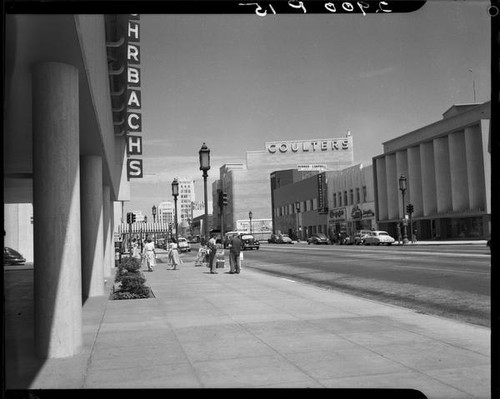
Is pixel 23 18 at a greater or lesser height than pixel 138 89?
lesser

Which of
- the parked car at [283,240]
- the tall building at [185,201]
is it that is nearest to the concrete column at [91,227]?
the parked car at [283,240]

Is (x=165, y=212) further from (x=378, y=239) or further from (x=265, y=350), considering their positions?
(x=265, y=350)

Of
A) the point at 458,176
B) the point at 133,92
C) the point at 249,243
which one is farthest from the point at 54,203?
the point at 458,176

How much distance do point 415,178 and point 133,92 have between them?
44.7 m

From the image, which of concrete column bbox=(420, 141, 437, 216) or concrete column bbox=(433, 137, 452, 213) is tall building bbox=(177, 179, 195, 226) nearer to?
concrete column bbox=(420, 141, 437, 216)

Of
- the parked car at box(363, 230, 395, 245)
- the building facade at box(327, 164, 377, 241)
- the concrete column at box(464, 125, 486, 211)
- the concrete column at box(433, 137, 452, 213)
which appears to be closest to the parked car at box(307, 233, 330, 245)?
the building facade at box(327, 164, 377, 241)

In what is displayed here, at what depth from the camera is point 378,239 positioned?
53.8 meters

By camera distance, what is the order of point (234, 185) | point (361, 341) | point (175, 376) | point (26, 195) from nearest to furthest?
point (175, 376)
point (361, 341)
point (26, 195)
point (234, 185)

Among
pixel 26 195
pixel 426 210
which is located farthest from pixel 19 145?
pixel 426 210

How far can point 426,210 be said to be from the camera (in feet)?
192
